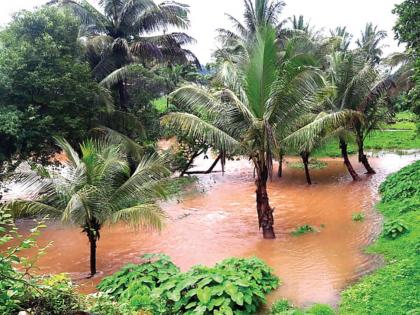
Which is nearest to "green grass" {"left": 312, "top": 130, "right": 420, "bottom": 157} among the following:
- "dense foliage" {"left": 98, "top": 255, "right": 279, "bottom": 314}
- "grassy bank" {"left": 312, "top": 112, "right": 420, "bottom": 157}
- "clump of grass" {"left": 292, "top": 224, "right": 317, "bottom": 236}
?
"grassy bank" {"left": 312, "top": 112, "right": 420, "bottom": 157}

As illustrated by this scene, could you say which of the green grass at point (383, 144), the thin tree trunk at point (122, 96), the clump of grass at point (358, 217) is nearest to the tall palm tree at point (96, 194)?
the clump of grass at point (358, 217)

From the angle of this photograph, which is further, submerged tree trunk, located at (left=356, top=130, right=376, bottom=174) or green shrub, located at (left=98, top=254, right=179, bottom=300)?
submerged tree trunk, located at (left=356, top=130, right=376, bottom=174)

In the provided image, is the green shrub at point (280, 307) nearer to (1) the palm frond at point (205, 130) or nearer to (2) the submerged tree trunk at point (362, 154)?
(1) the palm frond at point (205, 130)

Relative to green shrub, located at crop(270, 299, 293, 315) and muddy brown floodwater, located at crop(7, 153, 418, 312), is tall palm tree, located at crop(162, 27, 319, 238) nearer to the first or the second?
muddy brown floodwater, located at crop(7, 153, 418, 312)

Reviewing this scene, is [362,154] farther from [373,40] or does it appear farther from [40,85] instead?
[373,40]

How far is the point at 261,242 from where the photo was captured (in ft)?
34.6

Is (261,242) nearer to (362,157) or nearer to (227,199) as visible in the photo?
(227,199)

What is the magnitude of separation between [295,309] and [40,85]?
9.91 meters

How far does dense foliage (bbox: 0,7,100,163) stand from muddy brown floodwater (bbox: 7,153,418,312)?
3.07m

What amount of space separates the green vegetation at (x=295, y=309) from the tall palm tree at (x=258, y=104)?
149 inches


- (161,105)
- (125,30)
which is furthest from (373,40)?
(125,30)

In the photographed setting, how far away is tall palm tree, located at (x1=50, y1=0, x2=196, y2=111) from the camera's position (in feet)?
51.8

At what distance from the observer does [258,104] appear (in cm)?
1021

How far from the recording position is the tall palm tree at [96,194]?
8377 mm
